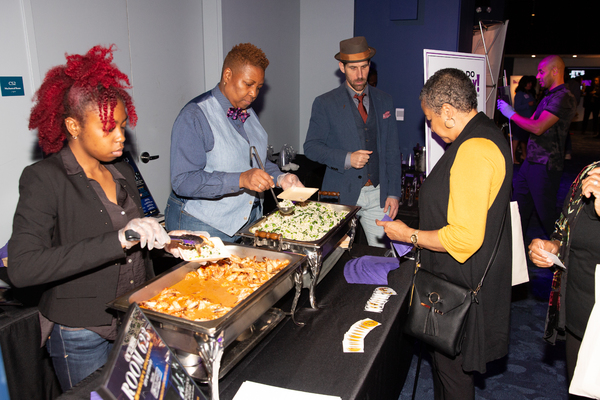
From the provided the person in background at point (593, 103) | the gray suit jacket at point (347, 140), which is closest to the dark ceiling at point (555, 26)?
the person in background at point (593, 103)

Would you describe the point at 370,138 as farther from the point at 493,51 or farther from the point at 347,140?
the point at 493,51

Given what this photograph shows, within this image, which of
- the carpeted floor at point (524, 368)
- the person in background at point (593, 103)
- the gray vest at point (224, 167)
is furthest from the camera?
the person in background at point (593, 103)

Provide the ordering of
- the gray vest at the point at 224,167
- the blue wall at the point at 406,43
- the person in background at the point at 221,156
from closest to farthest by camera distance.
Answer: the person in background at the point at 221,156 < the gray vest at the point at 224,167 < the blue wall at the point at 406,43

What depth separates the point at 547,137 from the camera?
3.39 metres

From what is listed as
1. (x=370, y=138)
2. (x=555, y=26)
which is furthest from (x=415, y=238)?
(x=555, y=26)

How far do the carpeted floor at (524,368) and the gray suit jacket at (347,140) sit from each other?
103cm

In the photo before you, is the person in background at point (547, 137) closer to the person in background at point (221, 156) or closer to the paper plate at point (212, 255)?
the person in background at point (221, 156)

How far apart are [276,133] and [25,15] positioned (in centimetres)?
268

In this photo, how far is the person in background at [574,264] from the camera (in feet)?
4.33

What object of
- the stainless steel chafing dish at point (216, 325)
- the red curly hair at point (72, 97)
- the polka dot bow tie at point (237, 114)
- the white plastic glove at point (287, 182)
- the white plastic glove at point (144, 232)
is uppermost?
the red curly hair at point (72, 97)

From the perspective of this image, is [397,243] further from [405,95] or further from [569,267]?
[405,95]

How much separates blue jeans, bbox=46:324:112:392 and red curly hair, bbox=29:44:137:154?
53 cm

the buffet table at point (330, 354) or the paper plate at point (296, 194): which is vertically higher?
the paper plate at point (296, 194)

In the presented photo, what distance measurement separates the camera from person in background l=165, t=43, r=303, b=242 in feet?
5.52
